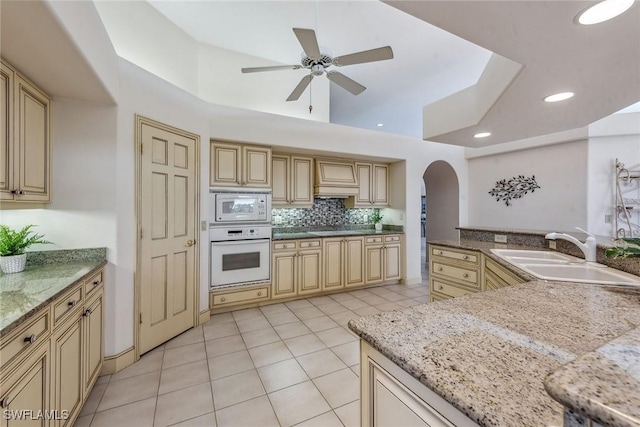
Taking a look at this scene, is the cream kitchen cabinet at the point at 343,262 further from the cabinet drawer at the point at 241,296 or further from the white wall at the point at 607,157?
the white wall at the point at 607,157

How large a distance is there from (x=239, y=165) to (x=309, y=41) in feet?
5.70

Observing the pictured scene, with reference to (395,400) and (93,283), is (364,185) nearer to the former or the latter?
(93,283)

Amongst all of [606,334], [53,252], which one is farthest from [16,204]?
[606,334]

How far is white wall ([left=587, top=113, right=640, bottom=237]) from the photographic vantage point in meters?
3.66

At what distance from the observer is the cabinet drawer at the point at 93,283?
5.64 feet

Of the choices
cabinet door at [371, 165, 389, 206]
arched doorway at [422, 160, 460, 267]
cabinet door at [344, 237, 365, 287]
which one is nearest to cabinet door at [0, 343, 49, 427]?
cabinet door at [344, 237, 365, 287]

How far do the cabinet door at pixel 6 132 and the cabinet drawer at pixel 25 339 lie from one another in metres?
0.80

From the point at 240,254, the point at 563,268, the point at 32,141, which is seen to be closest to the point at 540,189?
the point at 563,268

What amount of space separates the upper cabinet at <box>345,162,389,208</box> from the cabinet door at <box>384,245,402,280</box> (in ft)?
2.61

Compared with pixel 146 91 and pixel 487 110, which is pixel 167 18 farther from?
pixel 487 110

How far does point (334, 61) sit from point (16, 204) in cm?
259

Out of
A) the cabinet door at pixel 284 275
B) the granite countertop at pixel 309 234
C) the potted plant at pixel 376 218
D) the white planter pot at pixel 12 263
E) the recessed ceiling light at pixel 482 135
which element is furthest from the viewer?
the potted plant at pixel 376 218

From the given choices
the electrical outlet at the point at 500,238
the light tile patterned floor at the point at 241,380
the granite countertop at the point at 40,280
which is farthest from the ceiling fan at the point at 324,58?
the light tile patterned floor at the point at 241,380

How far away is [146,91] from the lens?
2.34m
